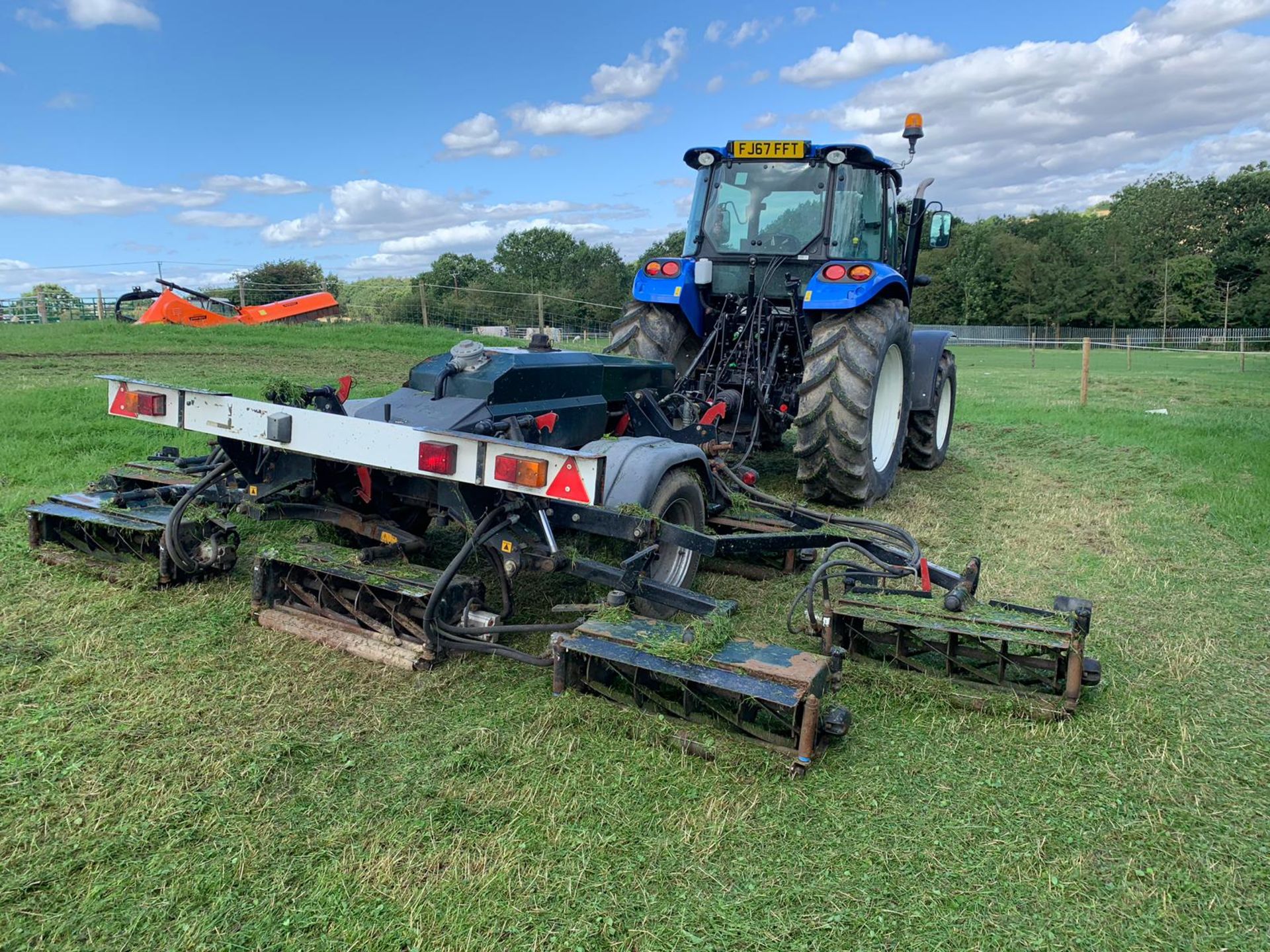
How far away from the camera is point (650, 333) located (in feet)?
20.7

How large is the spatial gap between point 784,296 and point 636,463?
3.15m

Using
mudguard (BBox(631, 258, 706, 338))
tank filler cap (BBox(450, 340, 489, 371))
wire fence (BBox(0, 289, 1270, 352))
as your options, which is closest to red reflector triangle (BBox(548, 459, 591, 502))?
tank filler cap (BBox(450, 340, 489, 371))

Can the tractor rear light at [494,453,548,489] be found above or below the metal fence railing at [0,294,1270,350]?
below

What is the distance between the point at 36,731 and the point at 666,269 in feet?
15.9

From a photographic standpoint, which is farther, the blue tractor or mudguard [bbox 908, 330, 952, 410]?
mudguard [bbox 908, 330, 952, 410]

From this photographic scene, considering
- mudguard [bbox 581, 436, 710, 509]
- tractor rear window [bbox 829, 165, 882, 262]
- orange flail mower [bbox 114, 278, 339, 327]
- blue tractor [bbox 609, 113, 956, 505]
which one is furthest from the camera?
orange flail mower [bbox 114, 278, 339, 327]

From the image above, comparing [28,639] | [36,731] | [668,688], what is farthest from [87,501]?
[668,688]

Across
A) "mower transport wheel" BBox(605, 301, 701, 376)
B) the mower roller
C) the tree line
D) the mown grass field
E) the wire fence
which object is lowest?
the mown grass field

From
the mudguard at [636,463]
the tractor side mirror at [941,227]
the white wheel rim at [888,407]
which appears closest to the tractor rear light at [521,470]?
the mudguard at [636,463]

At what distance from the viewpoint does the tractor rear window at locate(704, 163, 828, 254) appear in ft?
20.4

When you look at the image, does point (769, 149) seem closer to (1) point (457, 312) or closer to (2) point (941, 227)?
(2) point (941, 227)

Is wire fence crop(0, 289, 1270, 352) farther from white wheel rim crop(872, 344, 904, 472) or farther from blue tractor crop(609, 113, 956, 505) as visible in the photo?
white wheel rim crop(872, 344, 904, 472)

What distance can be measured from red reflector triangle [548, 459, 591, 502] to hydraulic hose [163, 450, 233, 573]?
1679 millimetres

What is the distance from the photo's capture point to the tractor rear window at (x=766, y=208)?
621cm
